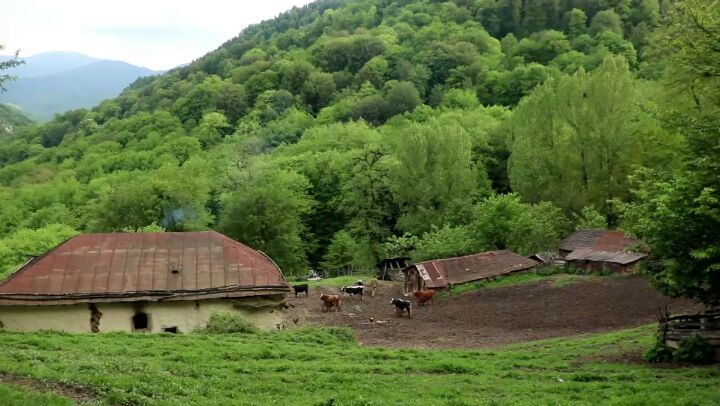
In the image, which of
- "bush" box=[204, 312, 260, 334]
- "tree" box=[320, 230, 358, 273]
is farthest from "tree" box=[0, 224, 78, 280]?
"bush" box=[204, 312, 260, 334]

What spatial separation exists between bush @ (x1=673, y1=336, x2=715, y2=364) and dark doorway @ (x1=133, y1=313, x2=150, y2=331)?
718 inches

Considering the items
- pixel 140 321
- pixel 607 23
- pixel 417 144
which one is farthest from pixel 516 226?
pixel 607 23

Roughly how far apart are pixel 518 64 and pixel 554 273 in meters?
83.0

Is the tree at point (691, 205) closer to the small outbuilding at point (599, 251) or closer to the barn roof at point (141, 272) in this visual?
the barn roof at point (141, 272)

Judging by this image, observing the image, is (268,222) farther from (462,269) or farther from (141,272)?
(141,272)

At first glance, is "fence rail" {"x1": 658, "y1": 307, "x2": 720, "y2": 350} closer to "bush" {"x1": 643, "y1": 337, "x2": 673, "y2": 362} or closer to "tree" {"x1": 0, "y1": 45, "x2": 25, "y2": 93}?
"bush" {"x1": 643, "y1": 337, "x2": 673, "y2": 362}

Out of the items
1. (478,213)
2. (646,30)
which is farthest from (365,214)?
(646,30)

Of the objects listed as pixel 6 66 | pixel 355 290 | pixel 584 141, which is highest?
pixel 584 141

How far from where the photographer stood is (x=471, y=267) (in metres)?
40.3

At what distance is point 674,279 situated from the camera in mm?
16891

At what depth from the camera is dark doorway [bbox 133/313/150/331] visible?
24.0m

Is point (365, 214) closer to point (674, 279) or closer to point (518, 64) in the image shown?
point (674, 279)

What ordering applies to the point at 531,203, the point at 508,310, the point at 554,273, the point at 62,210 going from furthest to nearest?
1. the point at 62,210
2. the point at 531,203
3. the point at 554,273
4. the point at 508,310

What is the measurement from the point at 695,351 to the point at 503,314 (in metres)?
13.7
